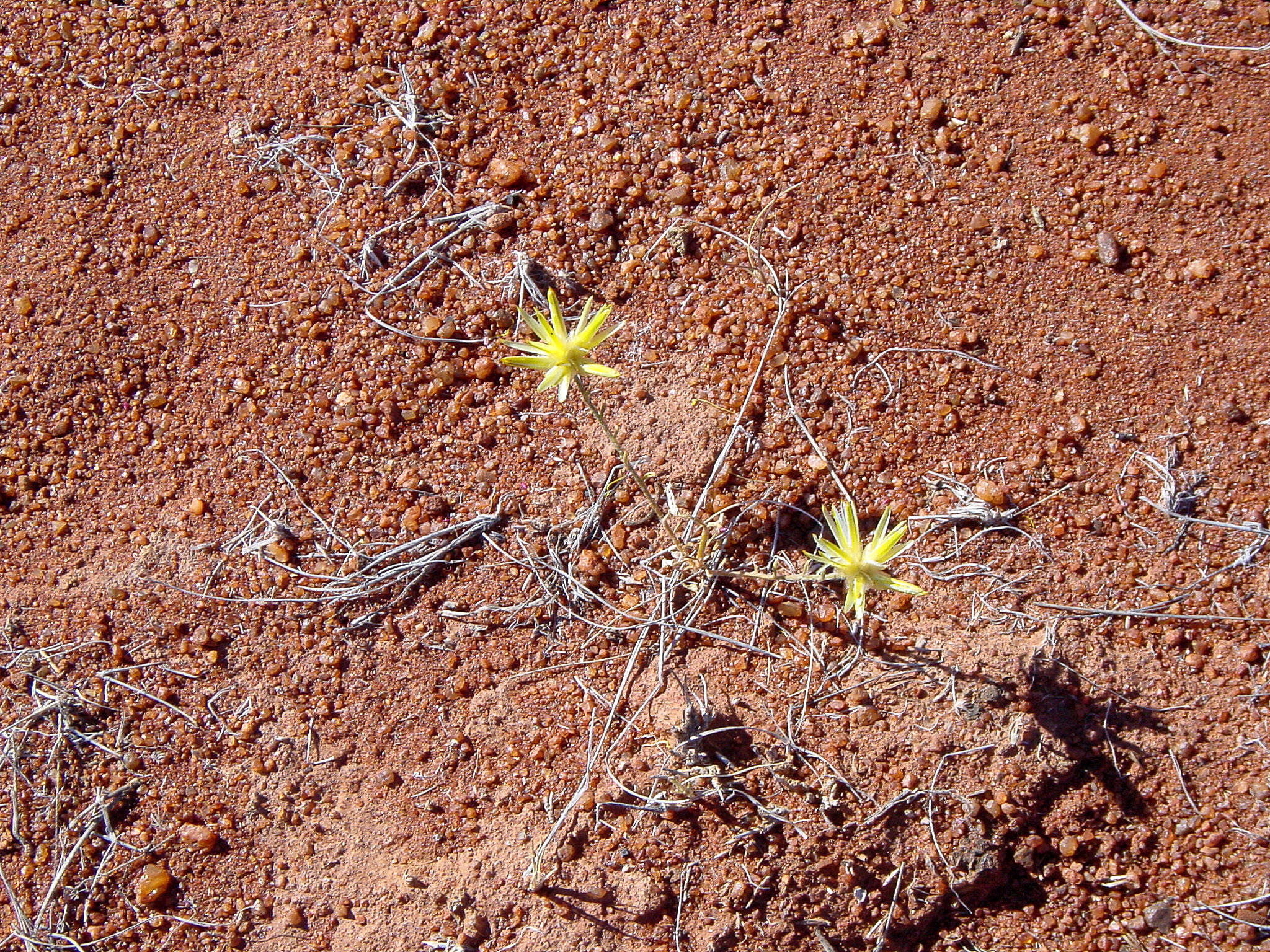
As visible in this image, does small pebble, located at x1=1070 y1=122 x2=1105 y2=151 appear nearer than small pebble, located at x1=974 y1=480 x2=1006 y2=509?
No

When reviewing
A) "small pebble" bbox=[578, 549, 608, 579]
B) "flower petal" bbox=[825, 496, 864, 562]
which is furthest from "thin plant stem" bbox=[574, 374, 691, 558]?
"flower petal" bbox=[825, 496, 864, 562]

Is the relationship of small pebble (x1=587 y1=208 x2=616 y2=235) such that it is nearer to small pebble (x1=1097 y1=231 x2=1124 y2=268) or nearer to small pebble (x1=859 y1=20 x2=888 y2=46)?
small pebble (x1=859 y1=20 x2=888 y2=46)

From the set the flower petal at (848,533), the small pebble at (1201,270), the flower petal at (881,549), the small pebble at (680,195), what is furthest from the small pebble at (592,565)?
the small pebble at (1201,270)

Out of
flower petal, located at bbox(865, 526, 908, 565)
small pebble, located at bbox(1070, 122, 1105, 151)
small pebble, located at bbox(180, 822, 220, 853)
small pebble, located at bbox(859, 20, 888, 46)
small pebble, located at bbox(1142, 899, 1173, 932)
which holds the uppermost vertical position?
small pebble, located at bbox(859, 20, 888, 46)

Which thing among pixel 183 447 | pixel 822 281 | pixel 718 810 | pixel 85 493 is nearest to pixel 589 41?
pixel 822 281

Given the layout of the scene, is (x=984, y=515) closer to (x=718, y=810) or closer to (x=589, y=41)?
(x=718, y=810)

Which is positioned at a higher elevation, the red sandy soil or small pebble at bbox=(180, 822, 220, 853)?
the red sandy soil
